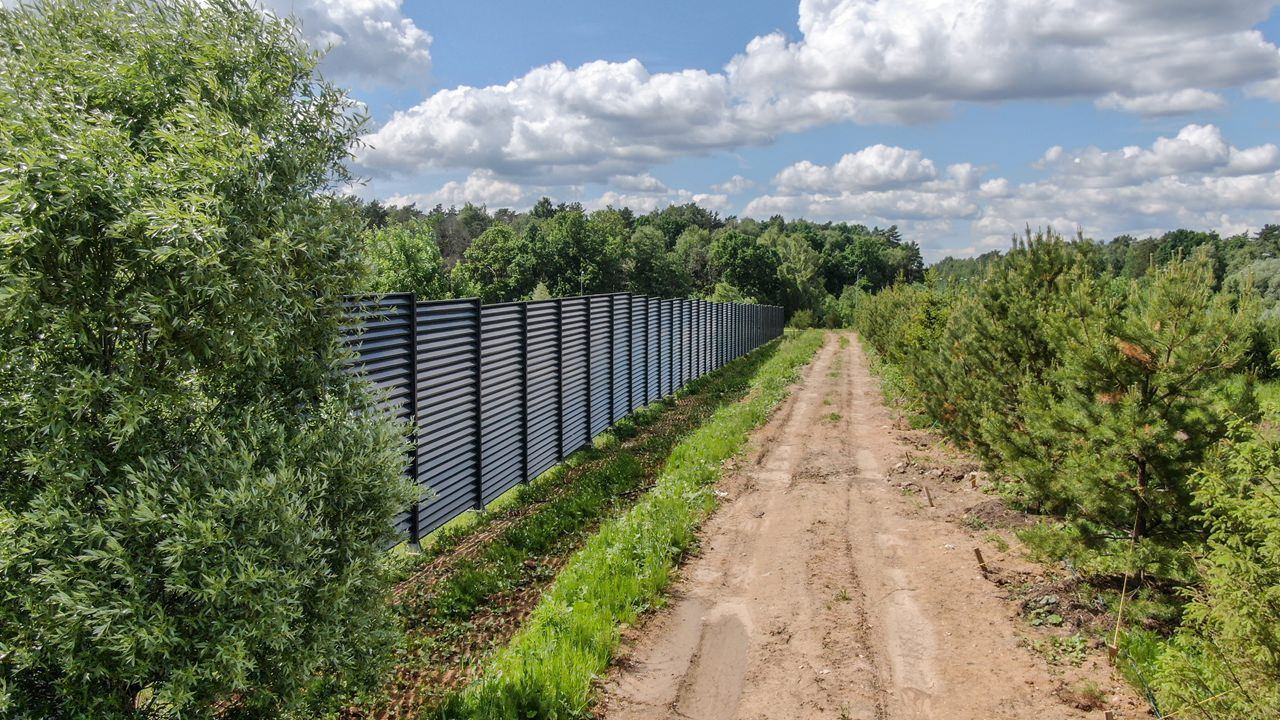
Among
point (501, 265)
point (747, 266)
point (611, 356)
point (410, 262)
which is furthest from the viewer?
point (747, 266)

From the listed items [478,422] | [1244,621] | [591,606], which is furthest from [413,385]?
[1244,621]

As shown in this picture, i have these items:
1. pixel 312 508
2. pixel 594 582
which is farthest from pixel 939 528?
pixel 312 508

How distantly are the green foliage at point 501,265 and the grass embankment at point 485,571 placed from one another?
46.2 m

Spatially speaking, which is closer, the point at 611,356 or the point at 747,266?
the point at 611,356

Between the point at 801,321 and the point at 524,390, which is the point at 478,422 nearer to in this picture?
the point at 524,390

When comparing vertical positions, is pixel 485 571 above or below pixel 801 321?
below

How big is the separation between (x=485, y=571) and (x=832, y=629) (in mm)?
3173

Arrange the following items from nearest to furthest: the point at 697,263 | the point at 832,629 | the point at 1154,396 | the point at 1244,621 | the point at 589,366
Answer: the point at 1244,621 < the point at 1154,396 < the point at 832,629 < the point at 589,366 < the point at 697,263

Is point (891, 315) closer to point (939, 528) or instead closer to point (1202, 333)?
point (939, 528)

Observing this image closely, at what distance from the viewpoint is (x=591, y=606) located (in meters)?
5.95

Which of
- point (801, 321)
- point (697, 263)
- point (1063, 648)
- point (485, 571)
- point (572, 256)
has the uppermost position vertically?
point (697, 263)

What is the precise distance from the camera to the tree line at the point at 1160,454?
143 inches

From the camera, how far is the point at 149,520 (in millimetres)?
2869

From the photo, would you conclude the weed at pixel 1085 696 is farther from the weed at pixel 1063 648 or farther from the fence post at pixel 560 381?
the fence post at pixel 560 381
